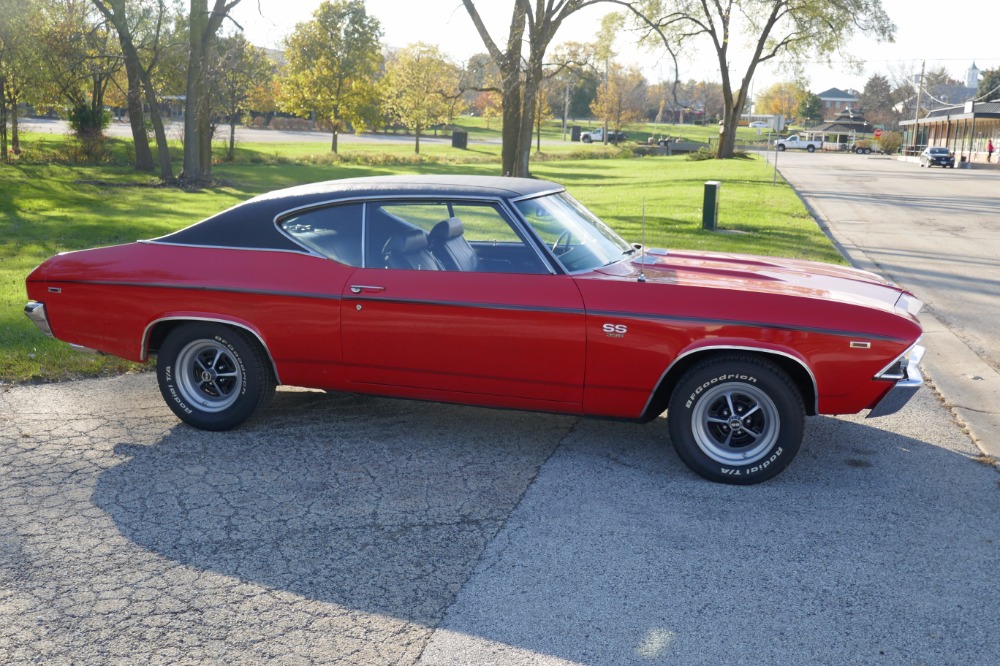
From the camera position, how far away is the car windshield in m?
5.12

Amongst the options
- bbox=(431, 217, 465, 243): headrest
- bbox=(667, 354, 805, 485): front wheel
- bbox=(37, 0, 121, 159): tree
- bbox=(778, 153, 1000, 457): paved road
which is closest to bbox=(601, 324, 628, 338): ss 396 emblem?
bbox=(667, 354, 805, 485): front wheel

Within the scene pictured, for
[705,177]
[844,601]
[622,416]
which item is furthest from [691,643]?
[705,177]

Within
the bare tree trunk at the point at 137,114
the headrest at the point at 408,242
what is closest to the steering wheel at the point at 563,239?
the headrest at the point at 408,242

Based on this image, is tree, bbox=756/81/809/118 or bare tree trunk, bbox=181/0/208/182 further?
tree, bbox=756/81/809/118

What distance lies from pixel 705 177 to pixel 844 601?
31520 millimetres

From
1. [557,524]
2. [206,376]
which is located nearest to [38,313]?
[206,376]

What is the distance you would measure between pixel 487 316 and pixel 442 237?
0.66m

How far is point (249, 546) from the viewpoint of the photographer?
404 cm

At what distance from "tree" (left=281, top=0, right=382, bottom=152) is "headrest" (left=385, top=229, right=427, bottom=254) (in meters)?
40.8

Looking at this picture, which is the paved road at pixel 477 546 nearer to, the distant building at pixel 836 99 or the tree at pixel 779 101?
the tree at pixel 779 101

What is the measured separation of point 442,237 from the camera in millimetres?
5305

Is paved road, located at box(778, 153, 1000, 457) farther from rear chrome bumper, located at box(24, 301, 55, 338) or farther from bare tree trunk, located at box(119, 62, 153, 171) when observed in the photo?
bare tree trunk, located at box(119, 62, 153, 171)

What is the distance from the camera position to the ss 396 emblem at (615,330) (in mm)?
4734

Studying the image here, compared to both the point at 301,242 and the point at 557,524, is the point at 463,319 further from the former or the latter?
the point at 557,524
